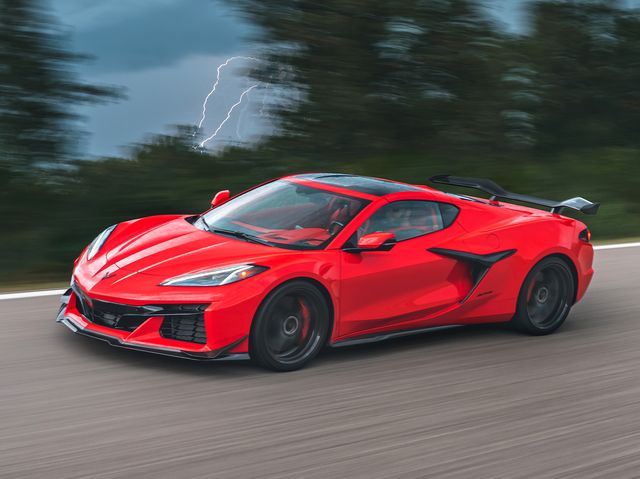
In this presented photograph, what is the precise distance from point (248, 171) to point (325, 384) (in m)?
7.71

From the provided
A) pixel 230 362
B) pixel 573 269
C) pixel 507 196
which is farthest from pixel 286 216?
pixel 573 269

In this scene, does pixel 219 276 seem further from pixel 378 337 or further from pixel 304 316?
pixel 378 337

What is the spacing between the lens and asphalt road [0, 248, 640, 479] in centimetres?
439

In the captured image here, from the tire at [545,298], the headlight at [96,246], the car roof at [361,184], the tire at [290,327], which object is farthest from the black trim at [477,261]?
the headlight at [96,246]

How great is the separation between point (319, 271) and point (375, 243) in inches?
16.9

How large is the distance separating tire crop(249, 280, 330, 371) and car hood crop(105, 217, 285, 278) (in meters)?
0.30

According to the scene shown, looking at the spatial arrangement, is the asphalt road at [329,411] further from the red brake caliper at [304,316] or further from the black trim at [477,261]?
the black trim at [477,261]

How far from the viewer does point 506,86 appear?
1585 cm

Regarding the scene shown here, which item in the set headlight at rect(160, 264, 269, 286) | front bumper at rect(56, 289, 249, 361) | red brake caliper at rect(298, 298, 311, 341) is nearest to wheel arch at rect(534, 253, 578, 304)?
red brake caliper at rect(298, 298, 311, 341)

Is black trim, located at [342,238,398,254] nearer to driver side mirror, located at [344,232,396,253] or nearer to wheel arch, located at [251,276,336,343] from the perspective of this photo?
driver side mirror, located at [344,232,396,253]

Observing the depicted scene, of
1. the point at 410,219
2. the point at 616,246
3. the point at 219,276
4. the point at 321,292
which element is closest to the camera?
the point at 219,276

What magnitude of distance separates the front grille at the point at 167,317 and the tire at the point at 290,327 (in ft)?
1.09

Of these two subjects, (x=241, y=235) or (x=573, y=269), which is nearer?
(x=241, y=235)

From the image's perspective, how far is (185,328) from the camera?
18.2 ft
